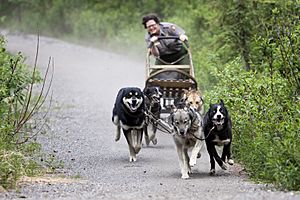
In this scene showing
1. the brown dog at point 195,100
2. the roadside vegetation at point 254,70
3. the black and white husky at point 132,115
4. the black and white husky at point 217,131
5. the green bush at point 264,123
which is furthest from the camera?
the brown dog at point 195,100

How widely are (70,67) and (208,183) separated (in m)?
20.0

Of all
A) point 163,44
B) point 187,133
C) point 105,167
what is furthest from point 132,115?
point 163,44

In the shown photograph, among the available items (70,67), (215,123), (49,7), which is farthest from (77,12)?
(215,123)

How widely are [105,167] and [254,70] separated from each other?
168 inches

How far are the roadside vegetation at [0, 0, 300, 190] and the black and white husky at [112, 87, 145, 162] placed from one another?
4.05ft

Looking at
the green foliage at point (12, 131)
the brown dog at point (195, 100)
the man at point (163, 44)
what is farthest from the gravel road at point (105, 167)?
the man at point (163, 44)

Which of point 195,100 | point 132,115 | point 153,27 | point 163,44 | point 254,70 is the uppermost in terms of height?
point 153,27

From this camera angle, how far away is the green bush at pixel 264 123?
8.92 metres

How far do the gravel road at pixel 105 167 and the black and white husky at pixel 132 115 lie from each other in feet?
0.94

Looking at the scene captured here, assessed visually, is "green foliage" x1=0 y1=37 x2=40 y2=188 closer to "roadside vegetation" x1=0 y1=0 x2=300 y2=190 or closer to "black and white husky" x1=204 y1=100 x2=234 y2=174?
"roadside vegetation" x1=0 y1=0 x2=300 y2=190

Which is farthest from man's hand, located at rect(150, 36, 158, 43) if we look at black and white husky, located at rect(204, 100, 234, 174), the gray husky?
black and white husky, located at rect(204, 100, 234, 174)

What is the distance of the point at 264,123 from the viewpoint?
1021cm

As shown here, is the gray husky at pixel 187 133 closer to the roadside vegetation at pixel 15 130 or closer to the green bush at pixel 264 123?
the green bush at pixel 264 123

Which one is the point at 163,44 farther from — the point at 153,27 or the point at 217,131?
the point at 217,131
